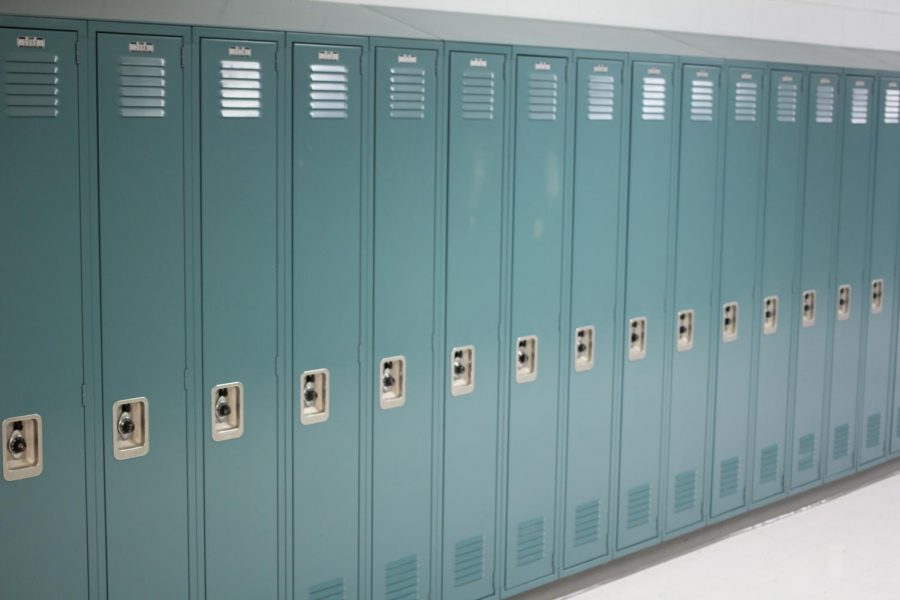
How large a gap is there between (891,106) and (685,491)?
8.90 ft

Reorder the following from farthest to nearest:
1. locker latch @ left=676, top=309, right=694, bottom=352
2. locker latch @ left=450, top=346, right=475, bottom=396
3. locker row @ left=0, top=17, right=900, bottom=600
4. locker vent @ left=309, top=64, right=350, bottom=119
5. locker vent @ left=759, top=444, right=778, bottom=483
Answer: locker vent @ left=759, top=444, right=778, bottom=483, locker latch @ left=676, top=309, right=694, bottom=352, locker latch @ left=450, top=346, right=475, bottom=396, locker vent @ left=309, top=64, right=350, bottom=119, locker row @ left=0, top=17, right=900, bottom=600

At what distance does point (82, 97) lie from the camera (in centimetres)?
346

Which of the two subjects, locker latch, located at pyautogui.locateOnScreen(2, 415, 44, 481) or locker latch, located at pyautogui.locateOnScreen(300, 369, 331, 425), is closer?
locker latch, located at pyautogui.locateOnScreen(2, 415, 44, 481)

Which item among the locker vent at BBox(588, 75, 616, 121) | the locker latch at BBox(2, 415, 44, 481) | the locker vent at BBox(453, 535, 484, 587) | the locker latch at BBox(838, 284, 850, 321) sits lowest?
the locker vent at BBox(453, 535, 484, 587)

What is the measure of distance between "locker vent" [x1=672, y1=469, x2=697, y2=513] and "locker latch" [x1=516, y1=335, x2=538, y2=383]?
1.26 m

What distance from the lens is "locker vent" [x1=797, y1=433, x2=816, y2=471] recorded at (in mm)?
6469

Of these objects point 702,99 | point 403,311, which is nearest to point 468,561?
point 403,311

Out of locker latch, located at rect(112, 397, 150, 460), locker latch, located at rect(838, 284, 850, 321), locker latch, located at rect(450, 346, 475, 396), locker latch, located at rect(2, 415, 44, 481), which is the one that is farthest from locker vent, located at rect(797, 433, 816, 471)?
locker latch, located at rect(2, 415, 44, 481)

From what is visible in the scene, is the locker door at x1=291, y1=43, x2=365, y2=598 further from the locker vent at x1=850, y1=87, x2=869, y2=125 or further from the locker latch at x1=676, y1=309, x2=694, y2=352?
the locker vent at x1=850, y1=87, x2=869, y2=125

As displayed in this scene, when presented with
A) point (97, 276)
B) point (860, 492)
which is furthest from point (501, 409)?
point (860, 492)

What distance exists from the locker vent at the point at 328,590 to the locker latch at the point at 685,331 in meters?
2.17

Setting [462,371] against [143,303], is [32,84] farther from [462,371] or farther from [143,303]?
[462,371]

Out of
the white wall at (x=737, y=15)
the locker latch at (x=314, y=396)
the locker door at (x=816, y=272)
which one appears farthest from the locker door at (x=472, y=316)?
the locker door at (x=816, y=272)

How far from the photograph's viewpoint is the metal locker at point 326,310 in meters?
4.02
